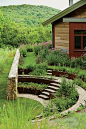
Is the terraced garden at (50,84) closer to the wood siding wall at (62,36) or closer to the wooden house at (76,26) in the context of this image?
the wooden house at (76,26)

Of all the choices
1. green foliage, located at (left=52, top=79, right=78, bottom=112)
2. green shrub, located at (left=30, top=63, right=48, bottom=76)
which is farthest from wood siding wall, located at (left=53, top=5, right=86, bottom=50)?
green foliage, located at (left=52, top=79, right=78, bottom=112)

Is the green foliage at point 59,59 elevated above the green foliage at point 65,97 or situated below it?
above

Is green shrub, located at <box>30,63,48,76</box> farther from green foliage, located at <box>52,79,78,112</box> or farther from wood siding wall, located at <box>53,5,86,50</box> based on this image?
wood siding wall, located at <box>53,5,86,50</box>

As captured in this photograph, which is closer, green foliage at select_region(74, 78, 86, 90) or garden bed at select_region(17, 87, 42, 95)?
green foliage at select_region(74, 78, 86, 90)

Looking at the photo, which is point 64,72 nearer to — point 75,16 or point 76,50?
point 76,50

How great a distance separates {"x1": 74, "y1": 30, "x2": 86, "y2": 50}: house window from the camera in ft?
58.4

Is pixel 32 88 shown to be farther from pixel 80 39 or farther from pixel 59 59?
pixel 80 39

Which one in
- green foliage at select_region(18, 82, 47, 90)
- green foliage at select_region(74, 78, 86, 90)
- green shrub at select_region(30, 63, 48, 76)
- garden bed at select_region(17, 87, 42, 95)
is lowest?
garden bed at select_region(17, 87, 42, 95)

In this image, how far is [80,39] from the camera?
17.9 m

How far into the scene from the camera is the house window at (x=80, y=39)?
17.8 metres

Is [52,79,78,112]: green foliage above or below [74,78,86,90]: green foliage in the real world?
below

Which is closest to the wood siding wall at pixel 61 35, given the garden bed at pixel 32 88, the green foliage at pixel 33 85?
the green foliage at pixel 33 85

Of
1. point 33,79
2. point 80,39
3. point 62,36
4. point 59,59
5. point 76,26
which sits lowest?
point 33,79

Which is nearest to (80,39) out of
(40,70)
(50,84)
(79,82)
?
(40,70)
